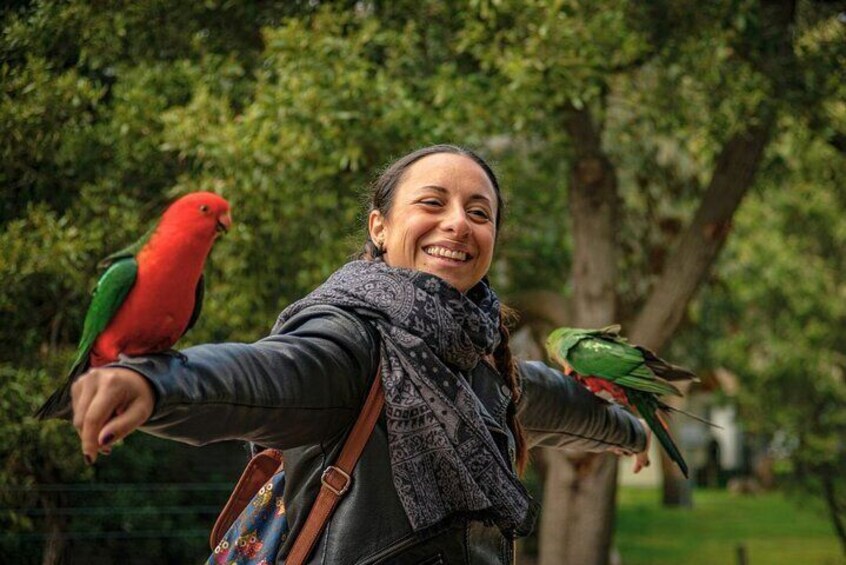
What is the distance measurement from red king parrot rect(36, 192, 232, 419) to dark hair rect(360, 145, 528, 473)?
0.87 meters

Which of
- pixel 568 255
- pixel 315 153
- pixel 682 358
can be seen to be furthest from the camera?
pixel 682 358

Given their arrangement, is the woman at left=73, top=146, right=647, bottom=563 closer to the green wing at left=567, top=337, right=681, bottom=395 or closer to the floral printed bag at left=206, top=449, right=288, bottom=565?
the floral printed bag at left=206, top=449, right=288, bottom=565

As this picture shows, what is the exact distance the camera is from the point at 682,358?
1161cm

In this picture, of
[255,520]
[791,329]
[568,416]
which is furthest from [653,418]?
[791,329]

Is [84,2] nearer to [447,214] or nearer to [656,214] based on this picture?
[447,214]

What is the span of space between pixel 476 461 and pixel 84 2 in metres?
3.42

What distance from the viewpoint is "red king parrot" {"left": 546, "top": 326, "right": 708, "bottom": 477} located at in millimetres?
3185

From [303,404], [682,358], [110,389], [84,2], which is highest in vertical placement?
[84,2]

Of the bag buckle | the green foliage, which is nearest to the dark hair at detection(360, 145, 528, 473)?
the bag buckle

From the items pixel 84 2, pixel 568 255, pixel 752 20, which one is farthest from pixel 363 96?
pixel 568 255

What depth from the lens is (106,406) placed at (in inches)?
63.1

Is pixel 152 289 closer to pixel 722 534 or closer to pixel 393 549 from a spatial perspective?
pixel 393 549

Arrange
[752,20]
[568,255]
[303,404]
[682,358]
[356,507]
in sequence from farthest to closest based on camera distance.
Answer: [682,358]
[568,255]
[752,20]
[356,507]
[303,404]

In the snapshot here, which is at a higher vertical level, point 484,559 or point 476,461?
point 476,461
